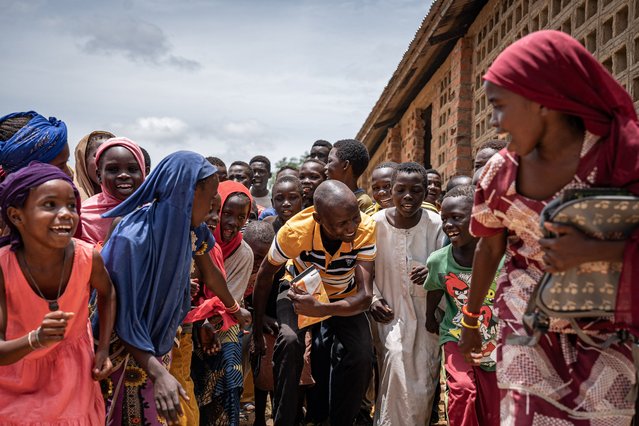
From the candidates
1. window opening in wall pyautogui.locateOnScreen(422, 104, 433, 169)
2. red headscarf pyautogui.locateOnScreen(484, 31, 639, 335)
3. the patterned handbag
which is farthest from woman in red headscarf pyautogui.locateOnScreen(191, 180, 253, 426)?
window opening in wall pyautogui.locateOnScreen(422, 104, 433, 169)

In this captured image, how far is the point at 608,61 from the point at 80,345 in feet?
13.7

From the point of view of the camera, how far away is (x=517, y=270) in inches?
108

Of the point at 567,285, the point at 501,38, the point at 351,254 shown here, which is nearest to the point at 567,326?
the point at 567,285

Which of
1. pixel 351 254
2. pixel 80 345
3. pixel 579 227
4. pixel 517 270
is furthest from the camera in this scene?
pixel 351 254

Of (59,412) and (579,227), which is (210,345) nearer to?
(59,412)

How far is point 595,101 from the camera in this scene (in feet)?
7.79

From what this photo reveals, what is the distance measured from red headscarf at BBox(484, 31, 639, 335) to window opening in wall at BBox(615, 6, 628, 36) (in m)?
2.84

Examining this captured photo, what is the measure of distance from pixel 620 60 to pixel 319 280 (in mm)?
2682

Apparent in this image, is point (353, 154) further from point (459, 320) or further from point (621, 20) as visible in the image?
point (621, 20)

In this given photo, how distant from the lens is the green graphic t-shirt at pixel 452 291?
4.36 metres

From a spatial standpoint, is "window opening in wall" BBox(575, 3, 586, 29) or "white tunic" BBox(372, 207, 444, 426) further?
"window opening in wall" BBox(575, 3, 586, 29)

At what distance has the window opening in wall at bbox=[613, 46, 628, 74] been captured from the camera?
191 inches

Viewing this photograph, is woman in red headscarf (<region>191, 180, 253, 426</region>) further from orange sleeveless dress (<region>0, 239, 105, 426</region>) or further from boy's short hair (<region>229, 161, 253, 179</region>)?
boy's short hair (<region>229, 161, 253, 179</region>)

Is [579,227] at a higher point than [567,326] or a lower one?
higher
